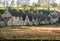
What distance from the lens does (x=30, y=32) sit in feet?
5.09

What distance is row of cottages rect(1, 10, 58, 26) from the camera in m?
1.56

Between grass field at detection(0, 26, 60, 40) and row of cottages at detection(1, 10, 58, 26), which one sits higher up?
row of cottages at detection(1, 10, 58, 26)

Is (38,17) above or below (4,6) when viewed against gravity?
below

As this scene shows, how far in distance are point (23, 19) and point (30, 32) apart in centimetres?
19

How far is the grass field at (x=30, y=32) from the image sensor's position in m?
1.54

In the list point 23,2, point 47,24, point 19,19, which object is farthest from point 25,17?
point 47,24

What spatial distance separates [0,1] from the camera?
5.10 ft

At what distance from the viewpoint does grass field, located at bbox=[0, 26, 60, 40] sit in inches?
60.7

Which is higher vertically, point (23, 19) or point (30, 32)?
point (23, 19)

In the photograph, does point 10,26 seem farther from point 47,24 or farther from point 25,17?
point 47,24

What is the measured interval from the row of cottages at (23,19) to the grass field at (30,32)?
0.07 m

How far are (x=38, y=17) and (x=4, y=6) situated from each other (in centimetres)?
47

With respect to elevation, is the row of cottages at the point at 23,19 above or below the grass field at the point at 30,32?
above

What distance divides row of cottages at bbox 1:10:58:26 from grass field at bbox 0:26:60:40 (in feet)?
0.22
